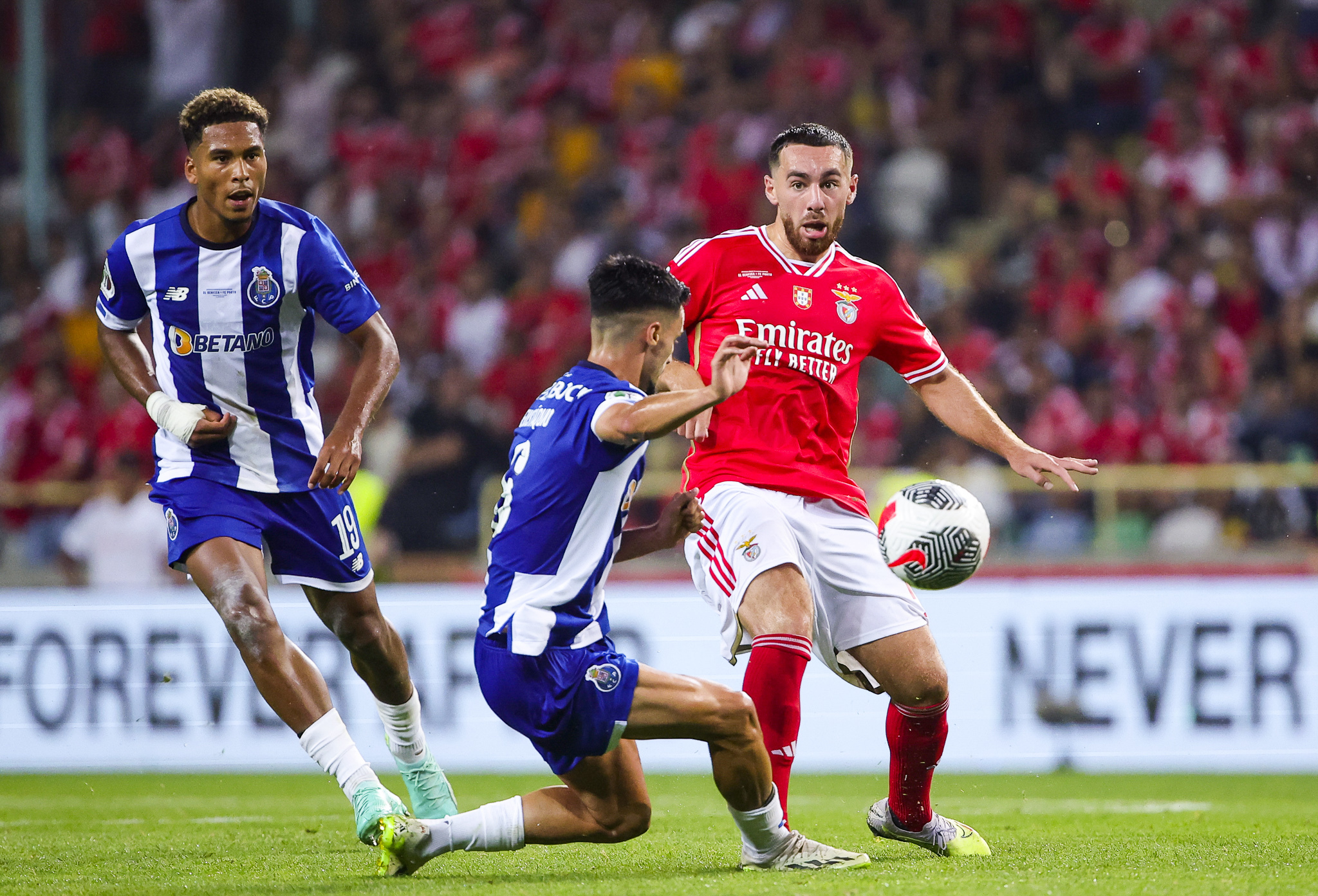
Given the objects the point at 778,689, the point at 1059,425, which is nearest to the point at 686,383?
the point at 778,689

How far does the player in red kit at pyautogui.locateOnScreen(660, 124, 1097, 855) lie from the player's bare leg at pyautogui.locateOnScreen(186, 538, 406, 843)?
4.57 feet

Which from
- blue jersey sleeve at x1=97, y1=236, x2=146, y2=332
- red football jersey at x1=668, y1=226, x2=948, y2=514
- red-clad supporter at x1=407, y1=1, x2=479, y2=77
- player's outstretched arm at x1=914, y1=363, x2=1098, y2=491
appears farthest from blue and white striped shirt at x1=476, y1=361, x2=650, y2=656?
red-clad supporter at x1=407, y1=1, x2=479, y2=77

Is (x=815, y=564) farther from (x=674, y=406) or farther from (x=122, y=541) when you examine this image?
(x=122, y=541)

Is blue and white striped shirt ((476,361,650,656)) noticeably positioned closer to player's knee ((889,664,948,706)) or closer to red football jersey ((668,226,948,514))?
red football jersey ((668,226,948,514))

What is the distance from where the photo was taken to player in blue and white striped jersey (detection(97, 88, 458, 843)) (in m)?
5.61

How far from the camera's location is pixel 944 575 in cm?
582

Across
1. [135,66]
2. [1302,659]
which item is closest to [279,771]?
[1302,659]

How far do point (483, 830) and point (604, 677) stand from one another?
2.11ft

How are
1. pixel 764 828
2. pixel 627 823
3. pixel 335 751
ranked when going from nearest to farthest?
pixel 627 823
pixel 764 828
pixel 335 751

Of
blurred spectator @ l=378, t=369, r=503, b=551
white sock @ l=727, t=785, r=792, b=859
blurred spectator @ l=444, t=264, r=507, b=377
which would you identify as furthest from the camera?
blurred spectator @ l=444, t=264, r=507, b=377

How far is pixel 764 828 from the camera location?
5.04 metres

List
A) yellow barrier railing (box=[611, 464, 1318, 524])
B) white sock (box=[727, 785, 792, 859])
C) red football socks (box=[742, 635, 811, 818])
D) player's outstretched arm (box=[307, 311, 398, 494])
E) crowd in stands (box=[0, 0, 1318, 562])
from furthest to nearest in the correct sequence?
crowd in stands (box=[0, 0, 1318, 562]) → yellow barrier railing (box=[611, 464, 1318, 524]) → player's outstretched arm (box=[307, 311, 398, 494]) → red football socks (box=[742, 635, 811, 818]) → white sock (box=[727, 785, 792, 859])

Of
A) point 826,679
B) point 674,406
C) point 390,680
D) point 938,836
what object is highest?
point 674,406

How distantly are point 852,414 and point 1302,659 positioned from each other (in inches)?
183
